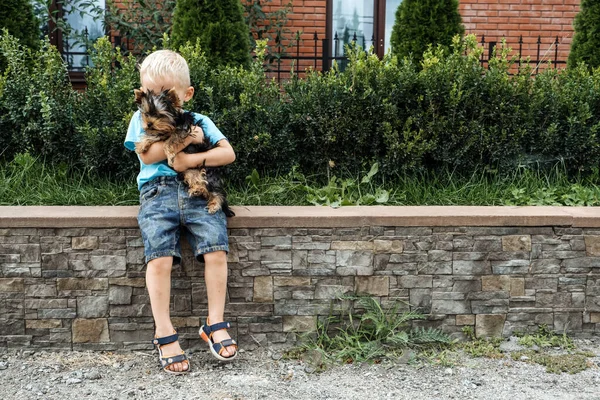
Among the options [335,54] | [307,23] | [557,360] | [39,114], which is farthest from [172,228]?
[335,54]

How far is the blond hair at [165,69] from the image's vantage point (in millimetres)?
3211

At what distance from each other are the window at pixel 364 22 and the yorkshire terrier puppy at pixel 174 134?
5938mm

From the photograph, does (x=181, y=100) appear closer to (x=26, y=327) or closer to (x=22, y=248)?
(x=22, y=248)

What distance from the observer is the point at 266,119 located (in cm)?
421

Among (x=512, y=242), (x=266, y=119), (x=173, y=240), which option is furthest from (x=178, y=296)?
(x=512, y=242)

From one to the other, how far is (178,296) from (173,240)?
40 centimetres

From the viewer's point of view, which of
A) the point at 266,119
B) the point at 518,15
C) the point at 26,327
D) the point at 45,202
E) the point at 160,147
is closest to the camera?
the point at 160,147

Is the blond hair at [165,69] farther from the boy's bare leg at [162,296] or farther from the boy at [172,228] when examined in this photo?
the boy's bare leg at [162,296]

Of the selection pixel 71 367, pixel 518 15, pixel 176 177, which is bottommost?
pixel 71 367

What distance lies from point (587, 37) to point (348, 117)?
3049mm

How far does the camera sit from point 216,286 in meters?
3.26

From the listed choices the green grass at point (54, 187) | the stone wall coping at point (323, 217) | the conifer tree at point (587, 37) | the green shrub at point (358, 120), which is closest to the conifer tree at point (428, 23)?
the conifer tree at point (587, 37)

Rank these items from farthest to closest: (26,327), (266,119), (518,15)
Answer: (518,15)
(266,119)
(26,327)

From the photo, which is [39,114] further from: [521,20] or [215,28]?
[521,20]
